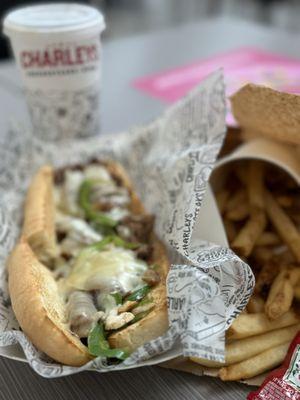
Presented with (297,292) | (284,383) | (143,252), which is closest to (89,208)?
(143,252)

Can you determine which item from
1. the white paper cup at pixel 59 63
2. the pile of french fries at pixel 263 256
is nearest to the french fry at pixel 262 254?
the pile of french fries at pixel 263 256

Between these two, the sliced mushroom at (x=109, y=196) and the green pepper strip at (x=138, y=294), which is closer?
the green pepper strip at (x=138, y=294)

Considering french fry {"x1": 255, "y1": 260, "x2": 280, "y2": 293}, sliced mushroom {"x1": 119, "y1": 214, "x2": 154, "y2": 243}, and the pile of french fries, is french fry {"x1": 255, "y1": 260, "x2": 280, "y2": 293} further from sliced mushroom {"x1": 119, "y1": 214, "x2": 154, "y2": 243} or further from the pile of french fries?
sliced mushroom {"x1": 119, "y1": 214, "x2": 154, "y2": 243}

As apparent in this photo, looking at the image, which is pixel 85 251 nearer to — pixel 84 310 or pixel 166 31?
pixel 84 310

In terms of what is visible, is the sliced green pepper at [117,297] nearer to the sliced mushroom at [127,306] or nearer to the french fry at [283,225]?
the sliced mushroom at [127,306]

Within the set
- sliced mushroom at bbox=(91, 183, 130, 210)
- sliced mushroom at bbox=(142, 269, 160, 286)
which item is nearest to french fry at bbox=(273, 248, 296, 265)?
sliced mushroom at bbox=(142, 269, 160, 286)

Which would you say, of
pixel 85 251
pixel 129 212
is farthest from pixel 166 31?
pixel 85 251
